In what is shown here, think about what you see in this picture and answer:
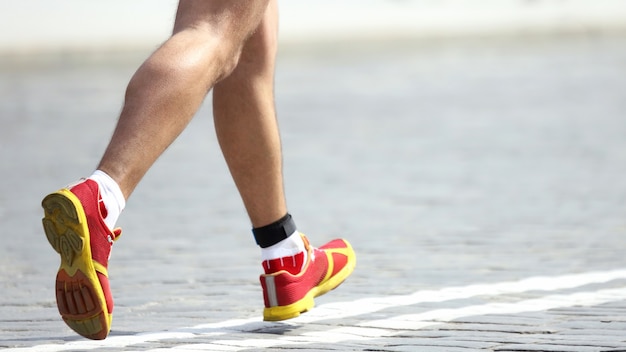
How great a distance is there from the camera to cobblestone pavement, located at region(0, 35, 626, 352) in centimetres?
370

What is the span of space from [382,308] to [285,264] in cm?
37

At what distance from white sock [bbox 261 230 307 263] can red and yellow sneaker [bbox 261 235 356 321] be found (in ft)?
0.05

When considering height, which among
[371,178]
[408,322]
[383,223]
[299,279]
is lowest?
[408,322]

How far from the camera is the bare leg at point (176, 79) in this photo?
3.03 metres

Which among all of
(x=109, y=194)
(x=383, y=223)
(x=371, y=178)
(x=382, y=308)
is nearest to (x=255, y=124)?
(x=382, y=308)

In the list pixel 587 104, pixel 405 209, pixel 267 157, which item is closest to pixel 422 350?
pixel 267 157

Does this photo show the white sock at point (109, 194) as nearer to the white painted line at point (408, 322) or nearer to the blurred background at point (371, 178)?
the white painted line at point (408, 322)

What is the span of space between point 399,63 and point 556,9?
596 inches

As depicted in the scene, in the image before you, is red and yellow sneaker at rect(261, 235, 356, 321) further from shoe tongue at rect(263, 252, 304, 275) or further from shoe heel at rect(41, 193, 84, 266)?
shoe heel at rect(41, 193, 84, 266)

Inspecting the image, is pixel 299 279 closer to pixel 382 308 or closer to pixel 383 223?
pixel 382 308

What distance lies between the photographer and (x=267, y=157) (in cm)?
384

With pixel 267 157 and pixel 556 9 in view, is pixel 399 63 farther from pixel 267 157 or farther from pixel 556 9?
pixel 267 157

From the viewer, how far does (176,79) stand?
122 inches

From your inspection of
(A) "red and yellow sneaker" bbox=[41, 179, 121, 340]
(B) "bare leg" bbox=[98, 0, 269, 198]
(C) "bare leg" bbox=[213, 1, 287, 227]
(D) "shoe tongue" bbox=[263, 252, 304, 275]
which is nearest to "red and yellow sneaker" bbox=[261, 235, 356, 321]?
(D) "shoe tongue" bbox=[263, 252, 304, 275]
